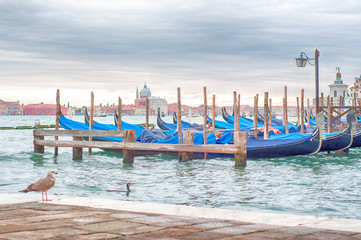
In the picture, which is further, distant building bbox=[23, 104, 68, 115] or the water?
distant building bbox=[23, 104, 68, 115]

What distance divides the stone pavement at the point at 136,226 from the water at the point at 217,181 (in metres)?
2.83

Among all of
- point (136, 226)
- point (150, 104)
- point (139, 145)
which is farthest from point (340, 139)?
point (150, 104)

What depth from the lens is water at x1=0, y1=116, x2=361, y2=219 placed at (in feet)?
24.7

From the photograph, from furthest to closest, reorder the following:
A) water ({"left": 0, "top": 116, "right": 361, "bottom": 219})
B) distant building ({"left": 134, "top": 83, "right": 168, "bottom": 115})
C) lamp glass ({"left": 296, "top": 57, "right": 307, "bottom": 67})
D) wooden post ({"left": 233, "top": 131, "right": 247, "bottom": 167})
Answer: distant building ({"left": 134, "top": 83, "right": 168, "bottom": 115}) → lamp glass ({"left": 296, "top": 57, "right": 307, "bottom": 67}) → wooden post ({"left": 233, "top": 131, "right": 247, "bottom": 167}) → water ({"left": 0, "top": 116, "right": 361, "bottom": 219})

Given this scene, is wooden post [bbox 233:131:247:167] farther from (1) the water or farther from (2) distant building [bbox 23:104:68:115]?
(2) distant building [bbox 23:104:68:115]

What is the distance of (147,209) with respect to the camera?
4660mm

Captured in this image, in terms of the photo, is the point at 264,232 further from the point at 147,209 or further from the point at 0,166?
the point at 0,166

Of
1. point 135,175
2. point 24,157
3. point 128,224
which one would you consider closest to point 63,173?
point 135,175

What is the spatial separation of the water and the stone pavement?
283cm

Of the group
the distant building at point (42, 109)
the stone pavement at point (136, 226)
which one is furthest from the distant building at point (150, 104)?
the stone pavement at point (136, 226)

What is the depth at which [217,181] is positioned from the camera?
10.3 m

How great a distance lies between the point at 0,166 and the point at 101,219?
11042mm

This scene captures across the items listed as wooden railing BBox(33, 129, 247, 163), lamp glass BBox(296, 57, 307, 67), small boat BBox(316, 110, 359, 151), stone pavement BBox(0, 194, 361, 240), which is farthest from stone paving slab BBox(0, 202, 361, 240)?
lamp glass BBox(296, 57, 307, 67)

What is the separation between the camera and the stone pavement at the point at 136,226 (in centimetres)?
349
